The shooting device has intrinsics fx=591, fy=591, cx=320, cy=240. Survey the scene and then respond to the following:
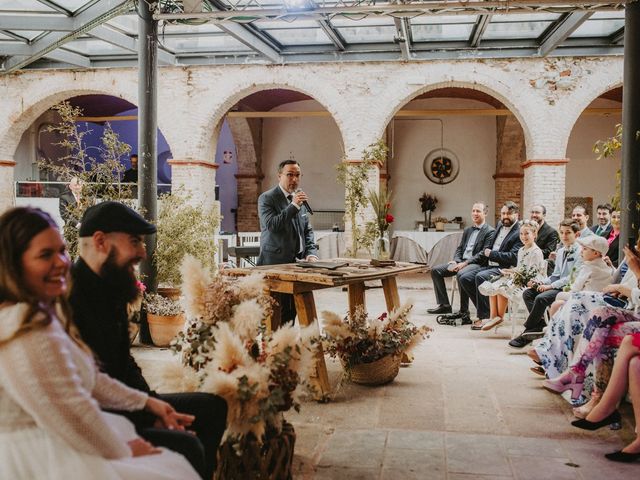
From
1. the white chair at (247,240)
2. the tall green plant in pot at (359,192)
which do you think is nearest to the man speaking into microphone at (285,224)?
the tall green plant in pot at (359,192)

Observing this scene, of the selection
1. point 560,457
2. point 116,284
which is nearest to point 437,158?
point 560,457

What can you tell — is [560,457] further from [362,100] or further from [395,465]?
[362,100]

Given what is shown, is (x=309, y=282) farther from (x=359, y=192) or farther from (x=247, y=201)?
(x=247, y=201)

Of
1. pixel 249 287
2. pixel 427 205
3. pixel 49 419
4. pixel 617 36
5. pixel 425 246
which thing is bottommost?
pixel 425 246

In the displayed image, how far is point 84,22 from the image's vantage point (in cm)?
792

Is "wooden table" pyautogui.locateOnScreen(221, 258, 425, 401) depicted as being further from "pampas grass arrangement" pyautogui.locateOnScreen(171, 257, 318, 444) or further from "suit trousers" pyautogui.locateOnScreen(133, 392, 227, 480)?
"suit trousers" pyautogui.locateOnScreen(133, 392, 227, 480)

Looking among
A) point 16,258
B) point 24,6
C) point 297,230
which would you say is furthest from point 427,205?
point 16,258

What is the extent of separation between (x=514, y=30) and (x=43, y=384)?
9.74 meters

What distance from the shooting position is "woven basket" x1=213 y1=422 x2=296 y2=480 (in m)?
2.34

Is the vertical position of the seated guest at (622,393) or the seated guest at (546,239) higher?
the seated guest at (546,239)

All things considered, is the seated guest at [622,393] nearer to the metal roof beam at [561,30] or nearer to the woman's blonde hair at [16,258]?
the woman's blonde hair at [16,258]

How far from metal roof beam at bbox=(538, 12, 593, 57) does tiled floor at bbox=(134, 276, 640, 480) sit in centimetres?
531

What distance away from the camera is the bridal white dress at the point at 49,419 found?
1419mm

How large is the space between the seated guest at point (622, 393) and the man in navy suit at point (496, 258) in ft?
11.0
